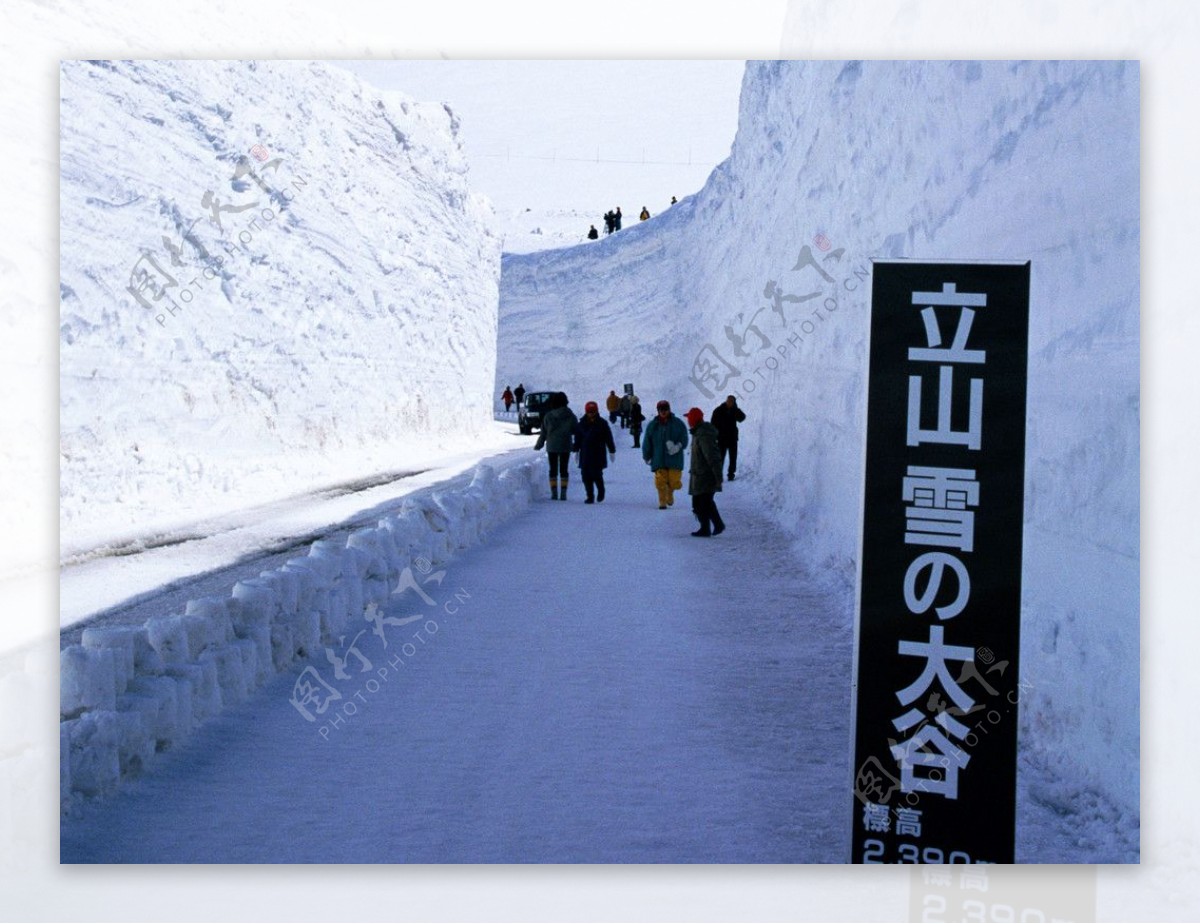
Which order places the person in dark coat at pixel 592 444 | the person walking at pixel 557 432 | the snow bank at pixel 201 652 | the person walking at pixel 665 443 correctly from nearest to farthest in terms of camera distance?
the snow bank at pixel 201 652, the person walking at pixel 665 443, the person in dark coat at pixel 592 444, the person walking at pixel 557 432

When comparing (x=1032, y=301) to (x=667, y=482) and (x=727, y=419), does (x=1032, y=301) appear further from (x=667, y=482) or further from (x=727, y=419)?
(x=727, y=419)

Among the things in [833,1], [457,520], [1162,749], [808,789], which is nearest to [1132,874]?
[1162,749]

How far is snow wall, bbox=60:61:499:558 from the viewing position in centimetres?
1263

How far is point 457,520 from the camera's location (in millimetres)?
9773

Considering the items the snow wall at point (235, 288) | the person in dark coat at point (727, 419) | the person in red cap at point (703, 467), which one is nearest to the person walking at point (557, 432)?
the person in dark coat at point (727, 419)

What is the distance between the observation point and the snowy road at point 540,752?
3822 millimetres

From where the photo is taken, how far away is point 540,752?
15.1 ft

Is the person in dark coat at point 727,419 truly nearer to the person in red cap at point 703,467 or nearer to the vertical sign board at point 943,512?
the person in red cap at point 703,467

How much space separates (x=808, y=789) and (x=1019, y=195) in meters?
2.84

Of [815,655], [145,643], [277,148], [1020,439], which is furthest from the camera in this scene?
[277,148]

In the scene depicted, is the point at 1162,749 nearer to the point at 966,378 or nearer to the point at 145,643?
the point at 966,378

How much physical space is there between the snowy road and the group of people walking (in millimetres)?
2716

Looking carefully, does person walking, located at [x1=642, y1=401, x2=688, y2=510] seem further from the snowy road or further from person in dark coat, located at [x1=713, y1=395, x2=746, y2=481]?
the snowy road

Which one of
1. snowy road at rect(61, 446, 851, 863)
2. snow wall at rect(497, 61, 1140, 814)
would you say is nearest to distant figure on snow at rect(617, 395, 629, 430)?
snow wall at rect(497, 61, 1140, 814)
